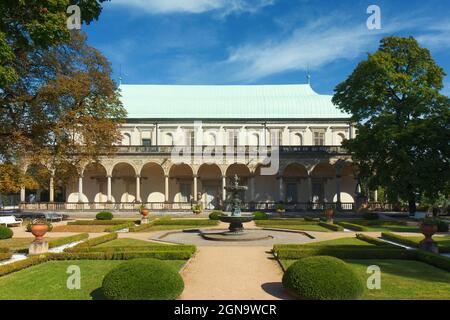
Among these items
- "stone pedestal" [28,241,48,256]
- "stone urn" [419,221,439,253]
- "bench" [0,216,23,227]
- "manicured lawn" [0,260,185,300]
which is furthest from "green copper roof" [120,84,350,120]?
"manicured lawn" [0,260,185,300]

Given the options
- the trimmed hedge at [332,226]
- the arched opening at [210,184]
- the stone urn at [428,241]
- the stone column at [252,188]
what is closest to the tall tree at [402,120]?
the trimmed hedge at [332,226]

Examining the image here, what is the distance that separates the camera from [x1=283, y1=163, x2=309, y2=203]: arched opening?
A: 1934 inches

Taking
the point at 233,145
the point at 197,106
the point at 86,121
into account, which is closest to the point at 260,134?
the point at 233,145

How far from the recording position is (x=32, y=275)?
43.2ft

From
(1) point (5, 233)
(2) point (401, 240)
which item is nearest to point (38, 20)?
(1) point (5, 233)

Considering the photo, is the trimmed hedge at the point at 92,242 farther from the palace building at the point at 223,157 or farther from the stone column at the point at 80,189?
the stone column at the point at 80,189

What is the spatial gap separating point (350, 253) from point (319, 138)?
36234 millimetres

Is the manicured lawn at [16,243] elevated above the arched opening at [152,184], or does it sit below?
below

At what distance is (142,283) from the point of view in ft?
30.1

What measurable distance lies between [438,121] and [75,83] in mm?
26373

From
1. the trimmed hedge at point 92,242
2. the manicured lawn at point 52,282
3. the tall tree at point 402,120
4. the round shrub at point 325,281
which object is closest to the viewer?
the round shrub at point 325,281

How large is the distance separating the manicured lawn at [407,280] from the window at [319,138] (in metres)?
36.0

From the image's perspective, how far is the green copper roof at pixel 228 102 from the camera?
52031 mm
